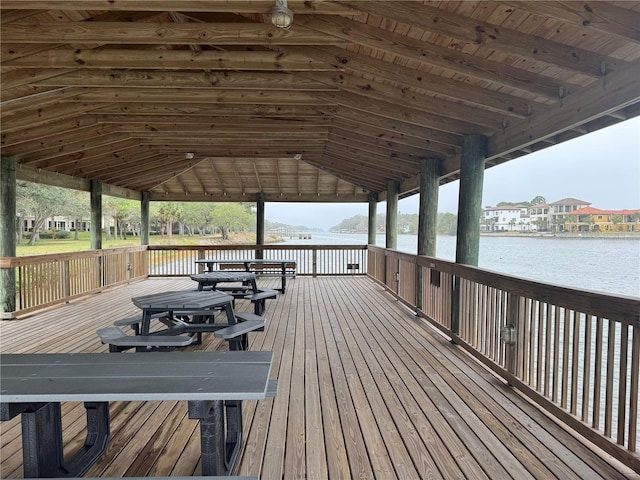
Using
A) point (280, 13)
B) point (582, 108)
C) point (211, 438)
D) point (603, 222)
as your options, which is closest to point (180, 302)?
point (211, 438)

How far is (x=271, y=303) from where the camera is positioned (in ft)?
21.1

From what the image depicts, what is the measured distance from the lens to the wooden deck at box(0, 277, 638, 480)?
193 centimetres

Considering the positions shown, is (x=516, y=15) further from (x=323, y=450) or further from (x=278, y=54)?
(x=323, y=450)

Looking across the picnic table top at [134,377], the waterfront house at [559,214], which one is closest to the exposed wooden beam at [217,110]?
the picnic table top at [134,377]

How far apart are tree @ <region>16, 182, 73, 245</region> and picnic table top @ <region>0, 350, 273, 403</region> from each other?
1898 centimetres

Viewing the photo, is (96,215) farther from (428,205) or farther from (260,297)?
(428,205)

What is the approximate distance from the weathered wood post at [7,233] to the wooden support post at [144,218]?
4.36m

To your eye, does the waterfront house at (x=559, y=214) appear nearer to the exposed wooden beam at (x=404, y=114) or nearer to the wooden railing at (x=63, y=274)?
the exposed wooden beam at (x=404, y=114)

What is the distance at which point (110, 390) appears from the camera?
1502mm

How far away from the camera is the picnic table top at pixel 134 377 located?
147 cm

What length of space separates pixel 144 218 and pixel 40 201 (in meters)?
12.3

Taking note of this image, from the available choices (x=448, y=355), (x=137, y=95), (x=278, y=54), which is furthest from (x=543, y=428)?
(x=137, y=95)

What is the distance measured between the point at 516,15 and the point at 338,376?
3.07 metres

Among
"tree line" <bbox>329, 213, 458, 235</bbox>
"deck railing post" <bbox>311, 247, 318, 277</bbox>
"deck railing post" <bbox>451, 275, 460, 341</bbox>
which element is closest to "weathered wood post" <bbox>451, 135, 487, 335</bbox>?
"deck railing post" <bbox>451, 275, 460, 341</bbox>
